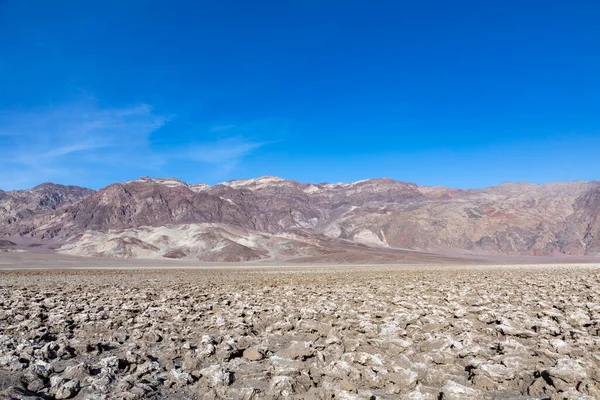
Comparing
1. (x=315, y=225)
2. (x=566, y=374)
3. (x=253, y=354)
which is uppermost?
(x=315, y=225)

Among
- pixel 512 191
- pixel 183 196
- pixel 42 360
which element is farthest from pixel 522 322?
pixel 512 191

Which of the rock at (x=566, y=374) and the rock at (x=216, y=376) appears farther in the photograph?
the rock at (x=216, y=376)

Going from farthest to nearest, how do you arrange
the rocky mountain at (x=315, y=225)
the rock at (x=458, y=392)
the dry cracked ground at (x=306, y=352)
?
the rocky mountain at (x=315, y=225)
the dry cracked ground at (x=306, y=352)
the rock at (x=458, y=392)

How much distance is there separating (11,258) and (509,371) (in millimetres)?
104116

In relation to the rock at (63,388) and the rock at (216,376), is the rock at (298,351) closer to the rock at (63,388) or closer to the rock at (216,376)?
the rock at (216,376)

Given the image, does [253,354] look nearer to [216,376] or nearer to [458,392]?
[216,376]

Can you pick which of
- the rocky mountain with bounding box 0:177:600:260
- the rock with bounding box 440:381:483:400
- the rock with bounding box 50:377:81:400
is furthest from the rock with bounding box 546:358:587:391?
the rocky mountain with bounding box 0:177:600:260

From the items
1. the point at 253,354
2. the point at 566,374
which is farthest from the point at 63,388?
the point at 566,374

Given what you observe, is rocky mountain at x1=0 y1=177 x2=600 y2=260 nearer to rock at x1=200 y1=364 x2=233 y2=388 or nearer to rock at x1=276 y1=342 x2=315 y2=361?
rock at x1=276 y1=342 x2=315 y2=361

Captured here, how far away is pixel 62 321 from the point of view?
25.4 feet

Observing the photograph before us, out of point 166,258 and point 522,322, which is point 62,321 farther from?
point 166,258

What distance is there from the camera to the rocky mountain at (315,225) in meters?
106

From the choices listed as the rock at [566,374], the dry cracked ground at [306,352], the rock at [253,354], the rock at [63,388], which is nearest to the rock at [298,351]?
the dry cracked ground at [306,352]

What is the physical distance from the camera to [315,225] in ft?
579
